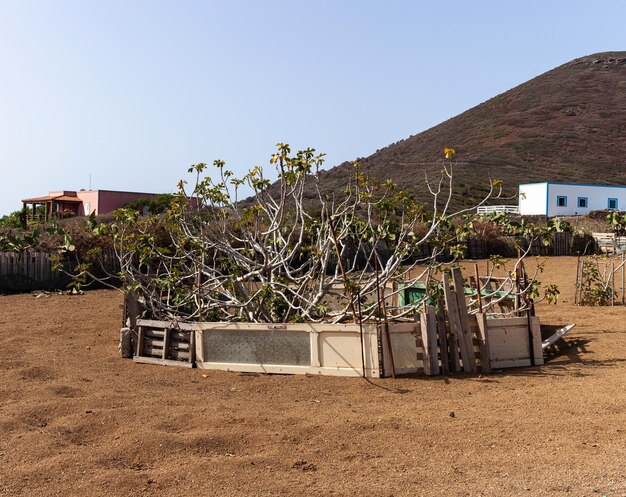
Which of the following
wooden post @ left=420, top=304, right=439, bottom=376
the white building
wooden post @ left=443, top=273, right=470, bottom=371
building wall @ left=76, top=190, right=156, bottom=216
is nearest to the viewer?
wooden post @ left=420, top=304, right=439, bottom=376

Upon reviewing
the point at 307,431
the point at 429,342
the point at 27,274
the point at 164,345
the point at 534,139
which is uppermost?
the point at 534,139

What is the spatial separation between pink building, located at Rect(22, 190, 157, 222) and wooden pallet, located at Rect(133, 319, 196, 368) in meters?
31.0

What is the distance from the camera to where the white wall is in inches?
1545

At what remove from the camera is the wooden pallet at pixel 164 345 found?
7.83 meters

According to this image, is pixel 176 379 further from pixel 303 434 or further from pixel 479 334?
pixel 479 334

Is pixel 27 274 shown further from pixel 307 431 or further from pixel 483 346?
pixel 307 431

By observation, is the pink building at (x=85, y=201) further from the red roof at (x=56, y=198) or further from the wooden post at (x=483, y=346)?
the wooden post at (x=483, y=346)

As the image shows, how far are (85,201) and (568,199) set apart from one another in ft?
87.6

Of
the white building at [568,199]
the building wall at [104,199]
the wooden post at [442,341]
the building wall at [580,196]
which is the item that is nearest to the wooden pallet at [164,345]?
the wooden post at [442,341]

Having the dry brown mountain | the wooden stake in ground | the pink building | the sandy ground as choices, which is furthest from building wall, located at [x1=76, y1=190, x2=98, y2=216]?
the wooden stake in ground

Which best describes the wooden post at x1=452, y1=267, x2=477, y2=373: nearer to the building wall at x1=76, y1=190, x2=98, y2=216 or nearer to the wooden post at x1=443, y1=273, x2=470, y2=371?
the wooden post at x1=443, y1=273, x2=470, y2=371

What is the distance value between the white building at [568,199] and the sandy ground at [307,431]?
32394mm

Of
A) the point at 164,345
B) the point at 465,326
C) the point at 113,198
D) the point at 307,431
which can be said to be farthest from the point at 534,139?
the point at 307,431

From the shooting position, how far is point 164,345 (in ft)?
26.2
